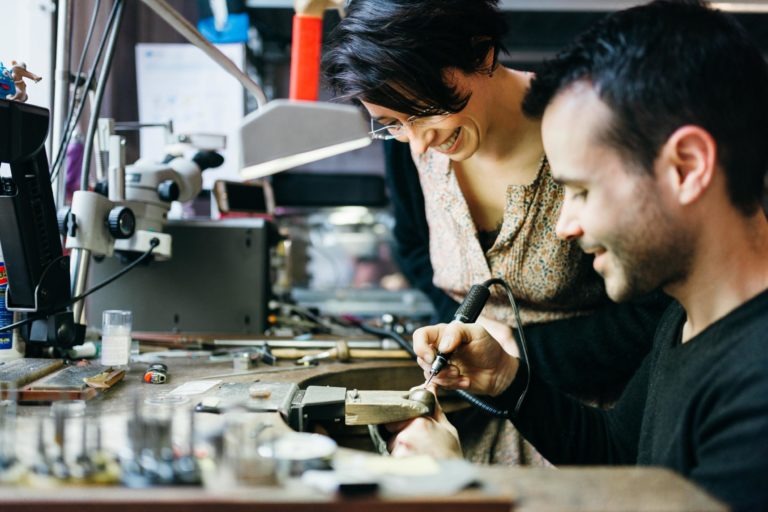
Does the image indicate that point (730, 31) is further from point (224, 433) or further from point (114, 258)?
point (114, 258)

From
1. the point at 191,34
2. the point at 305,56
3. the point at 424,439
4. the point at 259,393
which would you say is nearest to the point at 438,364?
the point at 424,439

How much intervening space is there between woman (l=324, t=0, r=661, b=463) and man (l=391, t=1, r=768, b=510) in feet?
1.06

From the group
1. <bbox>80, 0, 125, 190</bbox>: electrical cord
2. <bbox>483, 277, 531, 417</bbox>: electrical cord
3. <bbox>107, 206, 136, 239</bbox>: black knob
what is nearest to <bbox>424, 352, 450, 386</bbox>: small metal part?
<bbox>483, 277, 531, 417</bbox>: electrical cord

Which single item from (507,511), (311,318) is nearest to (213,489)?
(507,511)

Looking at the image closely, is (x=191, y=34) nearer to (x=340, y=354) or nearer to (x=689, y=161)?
(x=340, y=354)

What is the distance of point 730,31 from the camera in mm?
888

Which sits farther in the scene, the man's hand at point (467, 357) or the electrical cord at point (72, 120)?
the electrical cord at point (72, 120)

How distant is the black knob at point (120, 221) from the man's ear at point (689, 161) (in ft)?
3.54

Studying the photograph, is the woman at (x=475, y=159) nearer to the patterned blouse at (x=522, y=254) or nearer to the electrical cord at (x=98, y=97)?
the patterned blouse at (x=522, y=254)

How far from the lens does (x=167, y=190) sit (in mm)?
1608

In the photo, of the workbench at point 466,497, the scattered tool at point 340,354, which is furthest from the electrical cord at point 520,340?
the workbench at point 466,497

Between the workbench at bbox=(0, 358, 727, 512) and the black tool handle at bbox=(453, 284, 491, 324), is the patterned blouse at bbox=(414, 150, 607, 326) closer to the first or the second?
the black tool handle at bbox=(453, 284, 491, 324)

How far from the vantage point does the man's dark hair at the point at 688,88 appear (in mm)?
850

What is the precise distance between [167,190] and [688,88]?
116 centimetres
